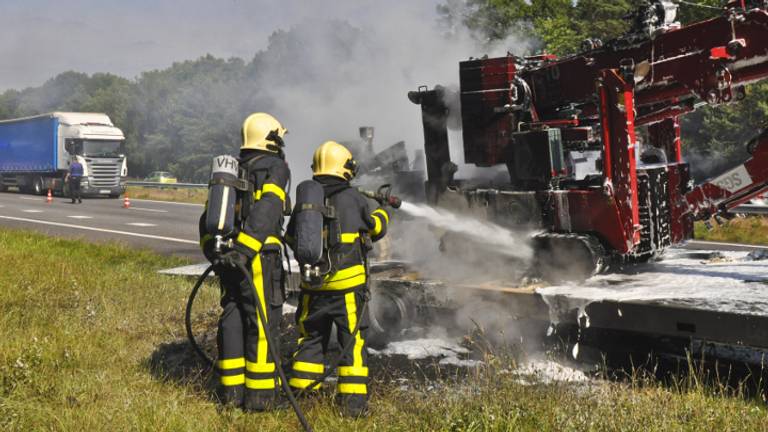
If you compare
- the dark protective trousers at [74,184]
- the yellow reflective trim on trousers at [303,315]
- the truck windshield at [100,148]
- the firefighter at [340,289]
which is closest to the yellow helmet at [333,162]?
the firefighter at [340,289]

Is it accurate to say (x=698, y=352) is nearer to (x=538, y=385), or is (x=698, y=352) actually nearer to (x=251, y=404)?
(x=538, y=385)

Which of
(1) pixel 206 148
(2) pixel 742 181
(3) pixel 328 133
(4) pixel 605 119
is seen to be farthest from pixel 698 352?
(1) pixel 206 148

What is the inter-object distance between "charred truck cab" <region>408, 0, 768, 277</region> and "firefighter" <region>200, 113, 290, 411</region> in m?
2.56

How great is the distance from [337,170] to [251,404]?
166 centimetres

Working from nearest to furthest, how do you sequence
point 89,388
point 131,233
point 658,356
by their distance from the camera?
point 89,388 < point 658,356 < point 131,233

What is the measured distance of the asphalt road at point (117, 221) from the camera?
14.9 meters

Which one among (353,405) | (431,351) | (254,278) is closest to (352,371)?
(353,405)

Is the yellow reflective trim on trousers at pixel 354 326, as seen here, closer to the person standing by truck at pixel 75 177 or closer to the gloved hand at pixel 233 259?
the gloved hand at pixel 233 259

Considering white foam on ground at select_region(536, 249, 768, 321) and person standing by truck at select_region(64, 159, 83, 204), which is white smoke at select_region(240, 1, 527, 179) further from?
person standing by truck at select_region(64, 159, 83, 204)

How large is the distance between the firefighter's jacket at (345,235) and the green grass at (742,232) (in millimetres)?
10877

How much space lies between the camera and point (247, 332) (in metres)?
4.99

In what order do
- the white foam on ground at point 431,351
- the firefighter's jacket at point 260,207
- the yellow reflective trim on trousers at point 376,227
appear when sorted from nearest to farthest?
the firefighter's jacket at point 260,207 → the yellow reflective trim on trousers at point 376,227 → the white foam on ground at point 431,351

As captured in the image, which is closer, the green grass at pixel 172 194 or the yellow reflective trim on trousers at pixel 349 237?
the yellow reflective trim on trousers at pixel 349 237

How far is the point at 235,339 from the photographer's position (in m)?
4.95
